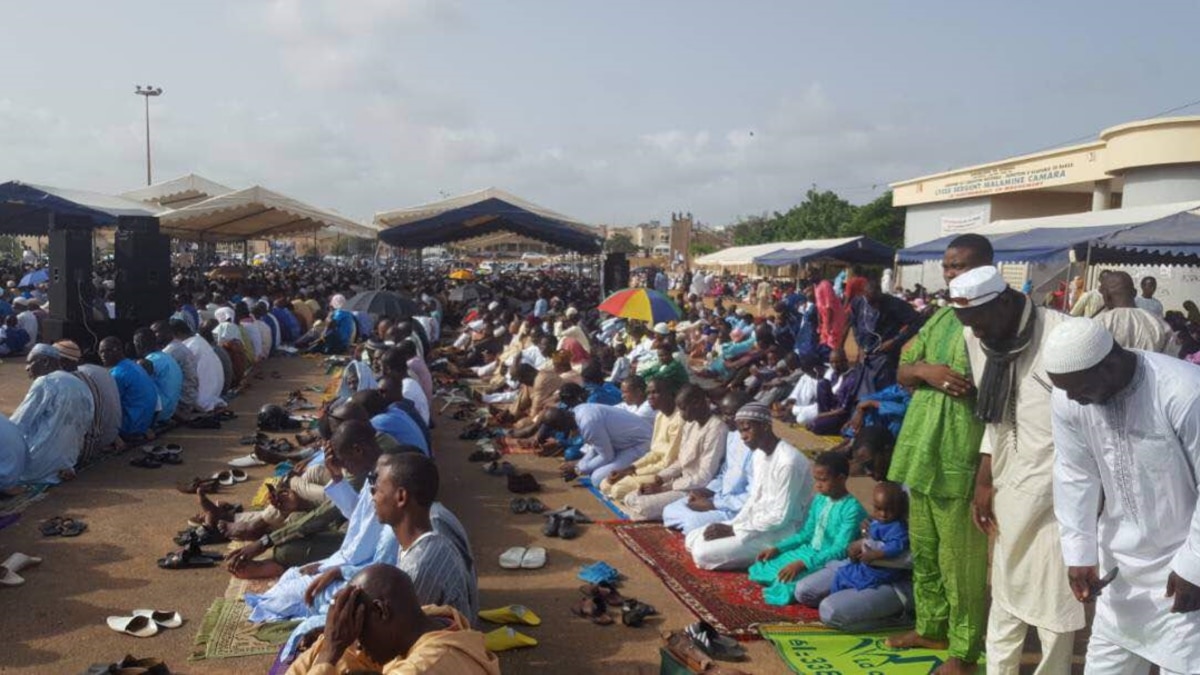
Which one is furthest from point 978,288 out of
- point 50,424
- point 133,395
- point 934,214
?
point 934,214

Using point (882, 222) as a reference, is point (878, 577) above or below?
below

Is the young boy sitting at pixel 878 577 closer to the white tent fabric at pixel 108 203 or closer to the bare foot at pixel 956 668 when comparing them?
the bare foot at pixel 956 668

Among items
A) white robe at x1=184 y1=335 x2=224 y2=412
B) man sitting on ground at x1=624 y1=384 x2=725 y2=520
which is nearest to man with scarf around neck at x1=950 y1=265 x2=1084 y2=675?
man sitting on ground at x1=624 y1=384 x2=725 y2=520

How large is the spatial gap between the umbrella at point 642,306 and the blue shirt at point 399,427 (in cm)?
671

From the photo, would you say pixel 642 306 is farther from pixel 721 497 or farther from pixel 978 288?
pixel 978 288

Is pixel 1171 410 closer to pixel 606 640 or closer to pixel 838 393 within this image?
pixel 606 640

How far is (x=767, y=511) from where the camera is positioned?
5.24m

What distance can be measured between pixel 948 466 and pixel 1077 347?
1.21 metres

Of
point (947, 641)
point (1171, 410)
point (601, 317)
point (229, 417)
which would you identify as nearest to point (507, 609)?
point (947, 641)

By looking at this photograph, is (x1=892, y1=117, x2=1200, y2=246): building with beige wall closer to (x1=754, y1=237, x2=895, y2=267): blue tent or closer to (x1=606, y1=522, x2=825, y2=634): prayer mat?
(x1=754, y1=237, x2=895, y2=267): blue tent

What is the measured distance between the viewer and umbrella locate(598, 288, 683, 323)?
12.3m

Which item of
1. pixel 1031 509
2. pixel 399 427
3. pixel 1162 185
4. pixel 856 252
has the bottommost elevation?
pixel 399 427

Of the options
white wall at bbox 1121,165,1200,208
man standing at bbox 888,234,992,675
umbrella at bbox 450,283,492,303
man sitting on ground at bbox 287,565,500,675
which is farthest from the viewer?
umbrella at bbox 450,283,492,303

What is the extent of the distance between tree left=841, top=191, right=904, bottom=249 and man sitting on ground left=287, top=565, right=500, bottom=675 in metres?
38.3
